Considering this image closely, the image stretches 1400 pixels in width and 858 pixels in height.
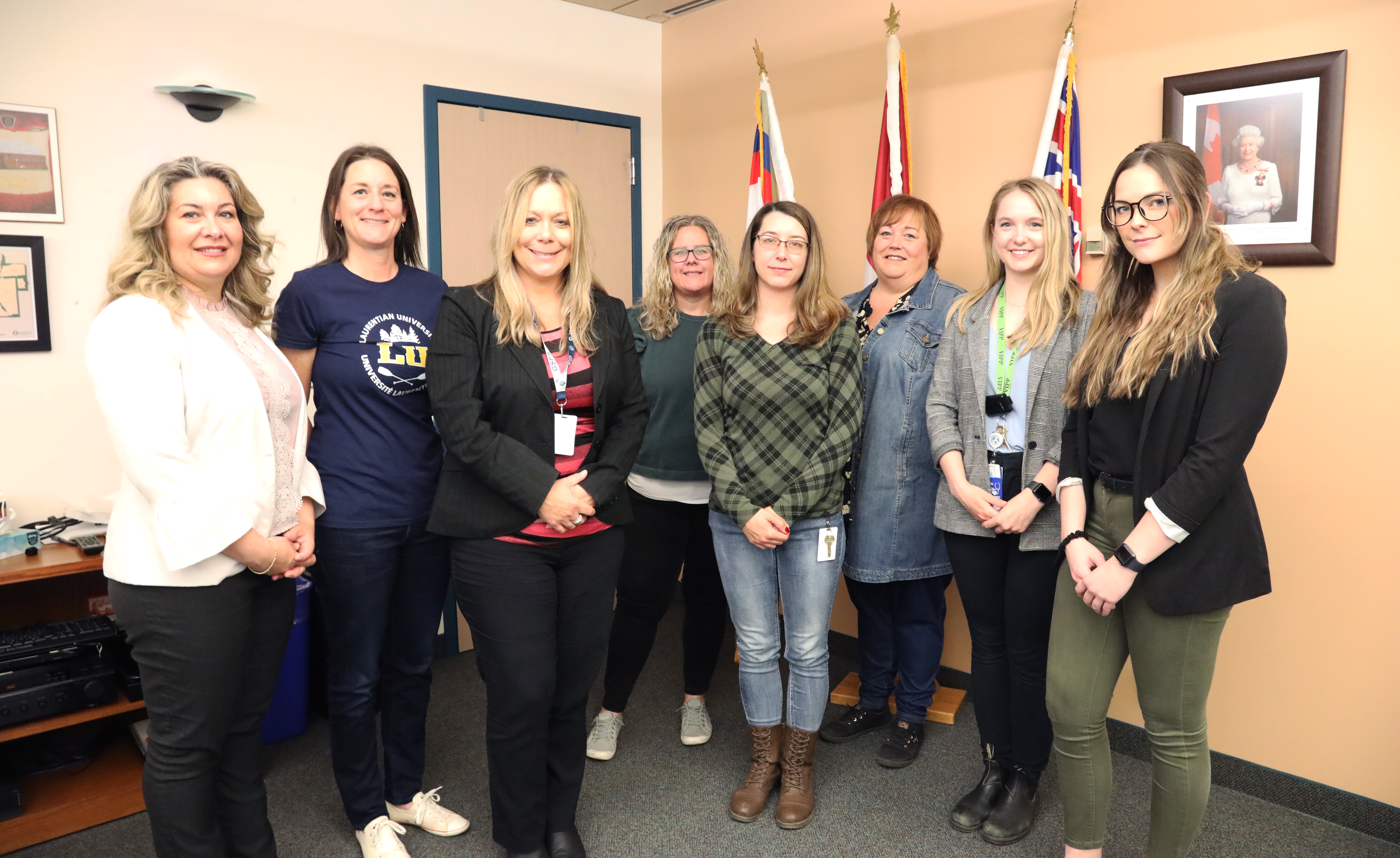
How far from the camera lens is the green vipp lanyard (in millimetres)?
2293

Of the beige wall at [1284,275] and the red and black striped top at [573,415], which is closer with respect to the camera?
the red and black striped top at [573,415]

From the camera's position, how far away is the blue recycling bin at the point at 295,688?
115 inches

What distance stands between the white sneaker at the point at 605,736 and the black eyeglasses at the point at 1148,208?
81.4 inches

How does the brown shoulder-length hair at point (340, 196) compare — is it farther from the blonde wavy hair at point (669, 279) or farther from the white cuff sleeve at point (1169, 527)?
the white cuff sleeve at point (1169, 527)

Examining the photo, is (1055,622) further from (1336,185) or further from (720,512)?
(1336,185)

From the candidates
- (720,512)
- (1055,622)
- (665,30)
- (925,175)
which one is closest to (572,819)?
(720,512)

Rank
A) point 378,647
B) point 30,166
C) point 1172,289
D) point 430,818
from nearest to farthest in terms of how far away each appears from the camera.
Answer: point 1172,289
point 378,647
point 430,818
point 30,166

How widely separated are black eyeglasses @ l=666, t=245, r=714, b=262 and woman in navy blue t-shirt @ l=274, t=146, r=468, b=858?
0.71 m

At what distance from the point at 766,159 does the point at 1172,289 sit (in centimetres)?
221

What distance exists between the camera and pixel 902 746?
2.81 meters

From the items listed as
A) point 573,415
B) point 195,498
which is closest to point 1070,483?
point 573,415

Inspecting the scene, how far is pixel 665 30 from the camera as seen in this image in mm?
4430

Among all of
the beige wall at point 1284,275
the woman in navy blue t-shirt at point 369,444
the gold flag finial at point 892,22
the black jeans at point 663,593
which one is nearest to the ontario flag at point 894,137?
the gold flag finial at point 892,22

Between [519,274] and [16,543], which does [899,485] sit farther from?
[16,543]
